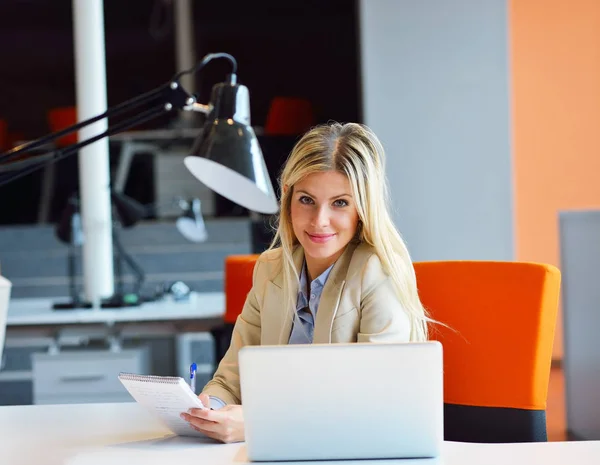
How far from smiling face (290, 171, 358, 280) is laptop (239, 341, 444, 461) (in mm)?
578

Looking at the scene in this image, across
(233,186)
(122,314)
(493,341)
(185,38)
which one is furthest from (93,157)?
(185,38)

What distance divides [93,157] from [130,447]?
122 inches

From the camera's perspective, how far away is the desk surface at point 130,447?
1.43 m

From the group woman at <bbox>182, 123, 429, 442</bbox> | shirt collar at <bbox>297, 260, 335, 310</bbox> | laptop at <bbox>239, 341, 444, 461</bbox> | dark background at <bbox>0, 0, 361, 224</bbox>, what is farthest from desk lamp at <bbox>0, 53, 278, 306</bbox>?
dark background at <bbox>0, 0, 361, 224</bbox>

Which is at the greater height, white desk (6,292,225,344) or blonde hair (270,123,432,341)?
blonde hair (270,123,432,341)

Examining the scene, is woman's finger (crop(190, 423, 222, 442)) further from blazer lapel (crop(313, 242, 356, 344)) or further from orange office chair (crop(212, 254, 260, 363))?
orange office chair (crop(212, 254, 260, 363))

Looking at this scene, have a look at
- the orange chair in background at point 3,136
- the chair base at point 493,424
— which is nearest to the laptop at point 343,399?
the chair base at point 493,424

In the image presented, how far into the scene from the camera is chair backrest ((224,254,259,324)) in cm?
299

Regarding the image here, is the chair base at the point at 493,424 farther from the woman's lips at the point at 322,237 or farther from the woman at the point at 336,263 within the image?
the woman's lips at the point at 322,237

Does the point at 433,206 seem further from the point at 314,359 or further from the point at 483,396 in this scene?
the point at 314,359

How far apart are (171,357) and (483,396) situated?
7.09 feet

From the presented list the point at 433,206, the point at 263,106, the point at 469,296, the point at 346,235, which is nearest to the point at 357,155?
the point at 346,235

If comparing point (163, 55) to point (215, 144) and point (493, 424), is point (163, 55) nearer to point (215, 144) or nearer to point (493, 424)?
point (215, 144)

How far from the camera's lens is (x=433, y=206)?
4535mm
